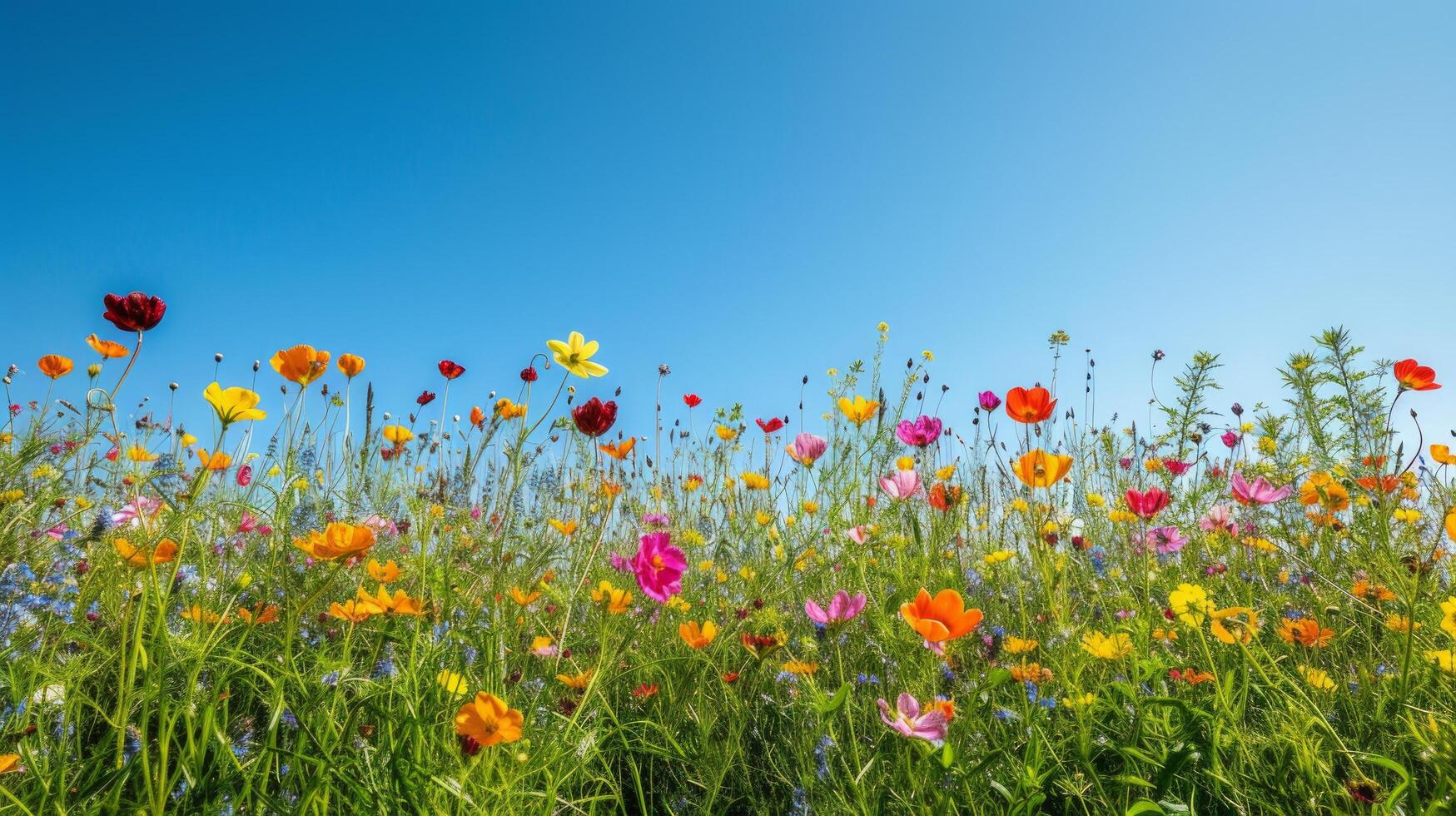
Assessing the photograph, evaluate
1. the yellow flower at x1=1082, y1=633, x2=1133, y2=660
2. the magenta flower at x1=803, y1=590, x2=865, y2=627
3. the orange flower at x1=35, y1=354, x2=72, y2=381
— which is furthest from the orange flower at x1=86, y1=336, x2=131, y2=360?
the yellow flower at x1=1082, y1=633, x2=1133, y2=660

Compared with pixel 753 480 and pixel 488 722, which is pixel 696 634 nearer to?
pixel 488 722

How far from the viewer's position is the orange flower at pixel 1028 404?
1.44 m

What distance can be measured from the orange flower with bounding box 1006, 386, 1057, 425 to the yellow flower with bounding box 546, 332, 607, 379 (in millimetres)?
874

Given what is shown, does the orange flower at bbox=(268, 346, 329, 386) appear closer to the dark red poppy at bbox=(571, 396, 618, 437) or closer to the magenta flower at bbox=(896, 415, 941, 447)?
the dark red poppy at bbox=(571, 396, 618, 437)

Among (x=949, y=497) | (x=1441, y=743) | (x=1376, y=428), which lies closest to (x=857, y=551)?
(x=949, y=497)

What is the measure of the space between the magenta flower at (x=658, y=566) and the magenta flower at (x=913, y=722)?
0.44m

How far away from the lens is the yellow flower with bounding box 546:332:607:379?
132 centimetres

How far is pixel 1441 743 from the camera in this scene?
947 mm

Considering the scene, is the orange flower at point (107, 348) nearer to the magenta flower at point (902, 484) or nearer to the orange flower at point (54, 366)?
the orange flower at point (54, 366)

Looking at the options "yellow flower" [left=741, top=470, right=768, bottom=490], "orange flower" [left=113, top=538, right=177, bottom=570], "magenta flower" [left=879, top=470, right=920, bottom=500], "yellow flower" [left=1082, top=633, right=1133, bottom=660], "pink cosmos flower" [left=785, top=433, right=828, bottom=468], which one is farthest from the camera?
"yellow flower" [left=741, top=470, right=768, bottom=490]

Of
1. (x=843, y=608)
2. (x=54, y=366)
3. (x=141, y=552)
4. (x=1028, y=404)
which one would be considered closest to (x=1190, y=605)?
(x=1028, y=404)

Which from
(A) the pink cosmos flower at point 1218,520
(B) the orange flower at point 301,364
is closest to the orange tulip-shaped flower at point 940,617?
(B) the orange flower at point 301,364

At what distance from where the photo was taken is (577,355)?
1.35m

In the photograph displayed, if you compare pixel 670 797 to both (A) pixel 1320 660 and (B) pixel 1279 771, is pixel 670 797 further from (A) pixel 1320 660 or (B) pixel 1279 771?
(A) pixel 1320 660
